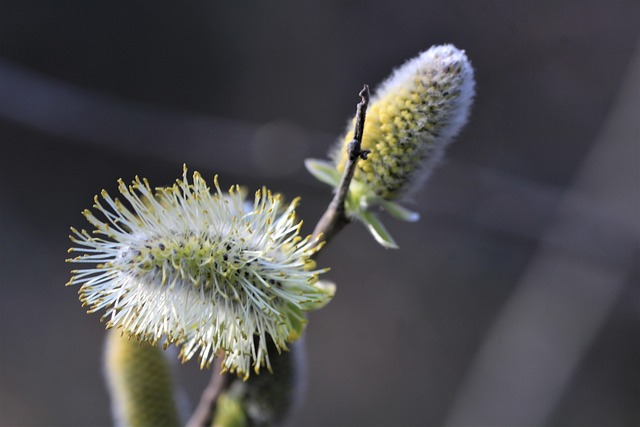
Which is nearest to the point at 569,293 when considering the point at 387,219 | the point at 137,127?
the point at 387,219

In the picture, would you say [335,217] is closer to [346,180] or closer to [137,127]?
[346,180]

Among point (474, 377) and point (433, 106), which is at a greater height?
point (433, 106)

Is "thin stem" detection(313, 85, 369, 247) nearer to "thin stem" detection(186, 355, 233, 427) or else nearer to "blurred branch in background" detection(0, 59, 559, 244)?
"thin stem" detection(186, 355, 233, 427)

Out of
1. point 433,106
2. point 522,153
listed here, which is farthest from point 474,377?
point 433,106

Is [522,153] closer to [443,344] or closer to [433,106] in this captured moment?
[443,344]

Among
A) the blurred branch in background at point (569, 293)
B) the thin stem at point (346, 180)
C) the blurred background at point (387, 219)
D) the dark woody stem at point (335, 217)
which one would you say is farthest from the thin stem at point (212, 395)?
the blurred branch in background at point (569, 293)

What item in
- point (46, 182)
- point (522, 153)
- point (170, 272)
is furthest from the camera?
point (46, 182)
